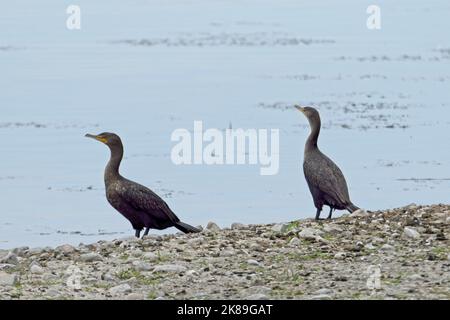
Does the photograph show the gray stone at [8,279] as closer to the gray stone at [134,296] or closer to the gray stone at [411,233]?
the gray stone at [134,296]

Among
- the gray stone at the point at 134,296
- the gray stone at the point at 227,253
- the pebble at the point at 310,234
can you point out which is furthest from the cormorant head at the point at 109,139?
the gray stone at the point at 134,296

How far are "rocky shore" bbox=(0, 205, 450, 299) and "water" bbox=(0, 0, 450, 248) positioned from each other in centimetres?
398

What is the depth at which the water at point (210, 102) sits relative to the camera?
2088 centimetres

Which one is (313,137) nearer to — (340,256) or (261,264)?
(340,256)

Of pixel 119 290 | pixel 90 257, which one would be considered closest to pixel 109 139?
pixel 90 257

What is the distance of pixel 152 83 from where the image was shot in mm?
33781

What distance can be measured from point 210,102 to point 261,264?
55.5 feet

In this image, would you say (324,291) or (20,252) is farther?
(20,252)

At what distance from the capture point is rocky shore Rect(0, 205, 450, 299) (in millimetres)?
12430

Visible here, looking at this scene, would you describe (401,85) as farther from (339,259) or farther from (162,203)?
(339,259)

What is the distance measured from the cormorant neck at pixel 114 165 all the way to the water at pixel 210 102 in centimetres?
142

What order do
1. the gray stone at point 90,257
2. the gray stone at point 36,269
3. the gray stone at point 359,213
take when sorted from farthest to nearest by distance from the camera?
the gray stone at point 359,213 → the gray stone at point 90,257 → the gray stone at point 36,269

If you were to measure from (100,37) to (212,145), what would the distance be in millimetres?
18740

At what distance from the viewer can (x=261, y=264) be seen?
13.5 m
